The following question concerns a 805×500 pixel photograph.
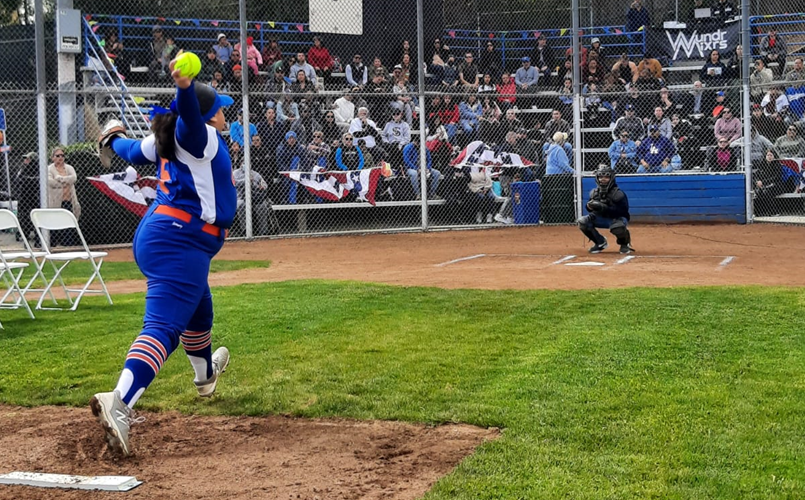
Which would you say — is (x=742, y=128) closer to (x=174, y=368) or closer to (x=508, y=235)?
(x=508, y=235)

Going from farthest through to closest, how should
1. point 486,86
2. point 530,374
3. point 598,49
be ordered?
1. point 598,49
2. point 486,86
3. point 530,374

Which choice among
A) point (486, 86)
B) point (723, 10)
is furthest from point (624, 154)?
point (723, 10)

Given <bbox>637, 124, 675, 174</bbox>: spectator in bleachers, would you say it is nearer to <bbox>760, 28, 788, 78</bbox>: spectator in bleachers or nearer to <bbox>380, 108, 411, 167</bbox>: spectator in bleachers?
<bbox>760, 28, 788, 78</bbox>: spectator in bleachers

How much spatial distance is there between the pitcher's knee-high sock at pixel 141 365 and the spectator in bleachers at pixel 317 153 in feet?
45.8

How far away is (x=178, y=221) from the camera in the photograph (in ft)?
16.9

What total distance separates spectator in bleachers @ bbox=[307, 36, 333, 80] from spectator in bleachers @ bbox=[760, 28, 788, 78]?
33.0 feet

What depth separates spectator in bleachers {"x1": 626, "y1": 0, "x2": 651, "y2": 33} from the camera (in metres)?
23.6

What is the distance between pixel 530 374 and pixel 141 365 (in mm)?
2821

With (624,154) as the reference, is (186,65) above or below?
above

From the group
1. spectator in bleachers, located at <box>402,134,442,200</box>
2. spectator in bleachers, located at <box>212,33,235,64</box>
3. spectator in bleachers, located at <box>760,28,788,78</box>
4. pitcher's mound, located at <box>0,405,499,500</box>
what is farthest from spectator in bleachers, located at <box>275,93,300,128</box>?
pitcher's mound, located at <box>0,405,499,500</box>

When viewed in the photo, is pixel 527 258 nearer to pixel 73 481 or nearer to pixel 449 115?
pixel 449 115

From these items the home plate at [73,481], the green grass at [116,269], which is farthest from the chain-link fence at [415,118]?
the home plate at [73,481]

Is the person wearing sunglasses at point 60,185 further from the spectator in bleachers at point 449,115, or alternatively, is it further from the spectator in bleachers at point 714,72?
the spectator in bleachers at point 714,72

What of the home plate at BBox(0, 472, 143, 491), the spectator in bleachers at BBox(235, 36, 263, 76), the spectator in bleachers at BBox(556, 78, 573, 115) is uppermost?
the spectator in bleachers at BBox(235, 36, 263, 76)
